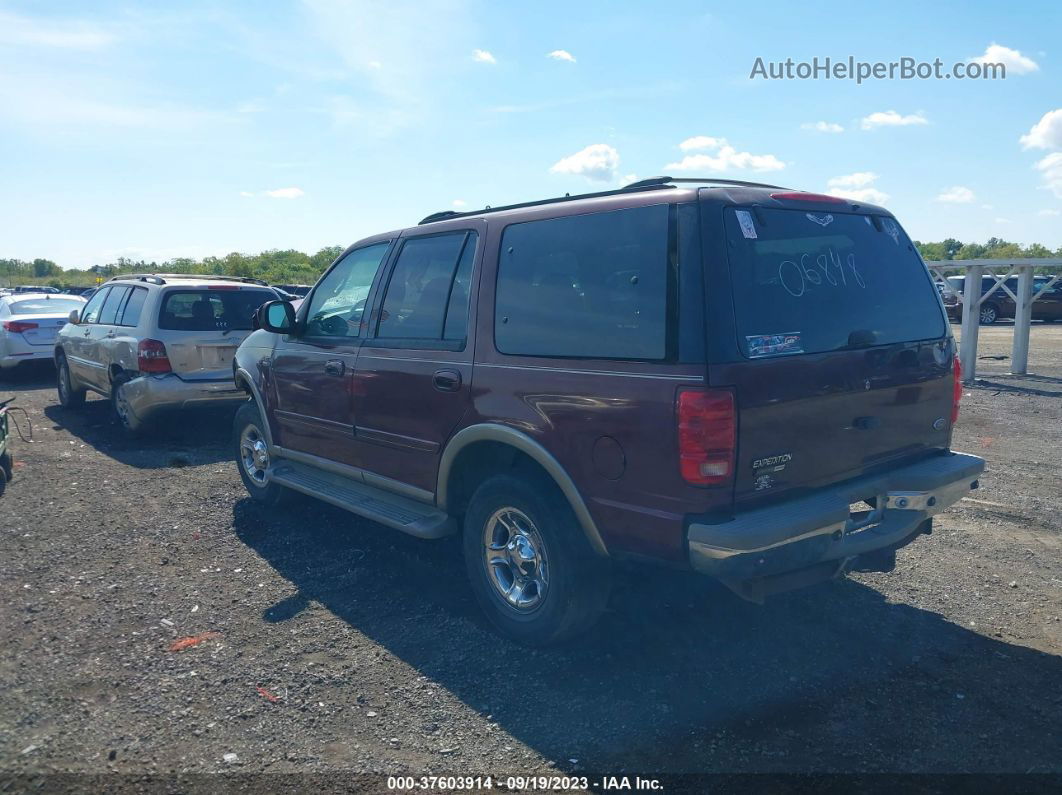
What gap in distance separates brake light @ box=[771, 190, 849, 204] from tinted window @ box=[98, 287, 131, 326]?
8201 mm

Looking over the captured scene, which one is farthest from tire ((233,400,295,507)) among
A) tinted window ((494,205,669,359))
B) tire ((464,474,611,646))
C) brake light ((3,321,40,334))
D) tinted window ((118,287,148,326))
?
brake light ((3,321,40,334))

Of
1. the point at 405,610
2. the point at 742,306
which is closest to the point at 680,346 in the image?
the point at 742,306

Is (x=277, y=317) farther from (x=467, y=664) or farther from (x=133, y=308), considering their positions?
(x=133, y=308)

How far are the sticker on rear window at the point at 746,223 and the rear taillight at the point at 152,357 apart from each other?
6.99m

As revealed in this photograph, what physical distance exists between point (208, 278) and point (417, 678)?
23.4 ft

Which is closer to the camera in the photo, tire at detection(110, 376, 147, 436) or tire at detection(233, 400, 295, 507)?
tire at detection(233, 400, 295, 507)

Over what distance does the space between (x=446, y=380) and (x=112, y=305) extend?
7.26m

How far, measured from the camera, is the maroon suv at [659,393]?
341 cm

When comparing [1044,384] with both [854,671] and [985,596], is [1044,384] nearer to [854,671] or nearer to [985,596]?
[985,596]

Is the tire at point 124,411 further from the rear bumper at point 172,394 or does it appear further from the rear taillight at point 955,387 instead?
the rear taillight at point 955,387

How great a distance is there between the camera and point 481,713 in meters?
3.63

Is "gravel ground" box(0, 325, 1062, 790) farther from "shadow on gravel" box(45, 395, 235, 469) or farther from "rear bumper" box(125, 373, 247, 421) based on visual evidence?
"rear bumper" box(125, 373, 247, 421)

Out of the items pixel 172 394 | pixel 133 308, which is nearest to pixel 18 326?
pixel 133 308

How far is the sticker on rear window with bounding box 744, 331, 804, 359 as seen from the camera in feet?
11.4
